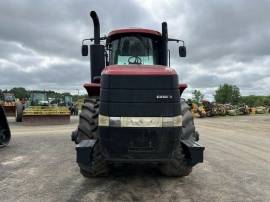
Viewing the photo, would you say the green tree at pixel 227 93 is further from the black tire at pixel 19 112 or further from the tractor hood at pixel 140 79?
the tractor hood at pixel 140 79

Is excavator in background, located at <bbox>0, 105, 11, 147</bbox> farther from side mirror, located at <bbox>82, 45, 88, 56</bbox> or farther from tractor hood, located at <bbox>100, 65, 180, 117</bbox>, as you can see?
tractor hood, located at <bbox>100, 65, 180, 117</bbox>

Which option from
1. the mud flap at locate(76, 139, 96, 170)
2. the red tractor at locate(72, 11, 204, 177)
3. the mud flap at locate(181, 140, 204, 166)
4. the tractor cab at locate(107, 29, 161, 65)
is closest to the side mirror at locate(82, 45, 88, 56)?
the tractor cab at locate(107, 29, 161, 65)

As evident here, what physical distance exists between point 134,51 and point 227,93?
4606 inches

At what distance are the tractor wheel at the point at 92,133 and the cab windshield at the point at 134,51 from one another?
4.27 ft

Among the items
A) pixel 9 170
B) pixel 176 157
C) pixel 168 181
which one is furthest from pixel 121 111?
pixel 9 170

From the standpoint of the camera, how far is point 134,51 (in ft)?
25.5

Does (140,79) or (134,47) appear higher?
(134,47)

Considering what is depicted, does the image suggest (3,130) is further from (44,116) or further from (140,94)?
(44,116)

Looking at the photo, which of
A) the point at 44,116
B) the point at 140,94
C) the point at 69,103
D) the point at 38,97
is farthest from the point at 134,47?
the point at 69,103

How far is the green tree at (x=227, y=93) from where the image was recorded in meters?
120

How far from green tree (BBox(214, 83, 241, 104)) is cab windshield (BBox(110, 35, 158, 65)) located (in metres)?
114

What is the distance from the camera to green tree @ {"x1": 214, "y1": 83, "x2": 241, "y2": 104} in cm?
11969

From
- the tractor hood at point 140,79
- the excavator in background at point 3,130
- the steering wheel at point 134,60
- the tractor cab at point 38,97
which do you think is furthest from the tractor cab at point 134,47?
the tractor cab at point 38,97

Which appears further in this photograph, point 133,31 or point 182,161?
point 133,31
